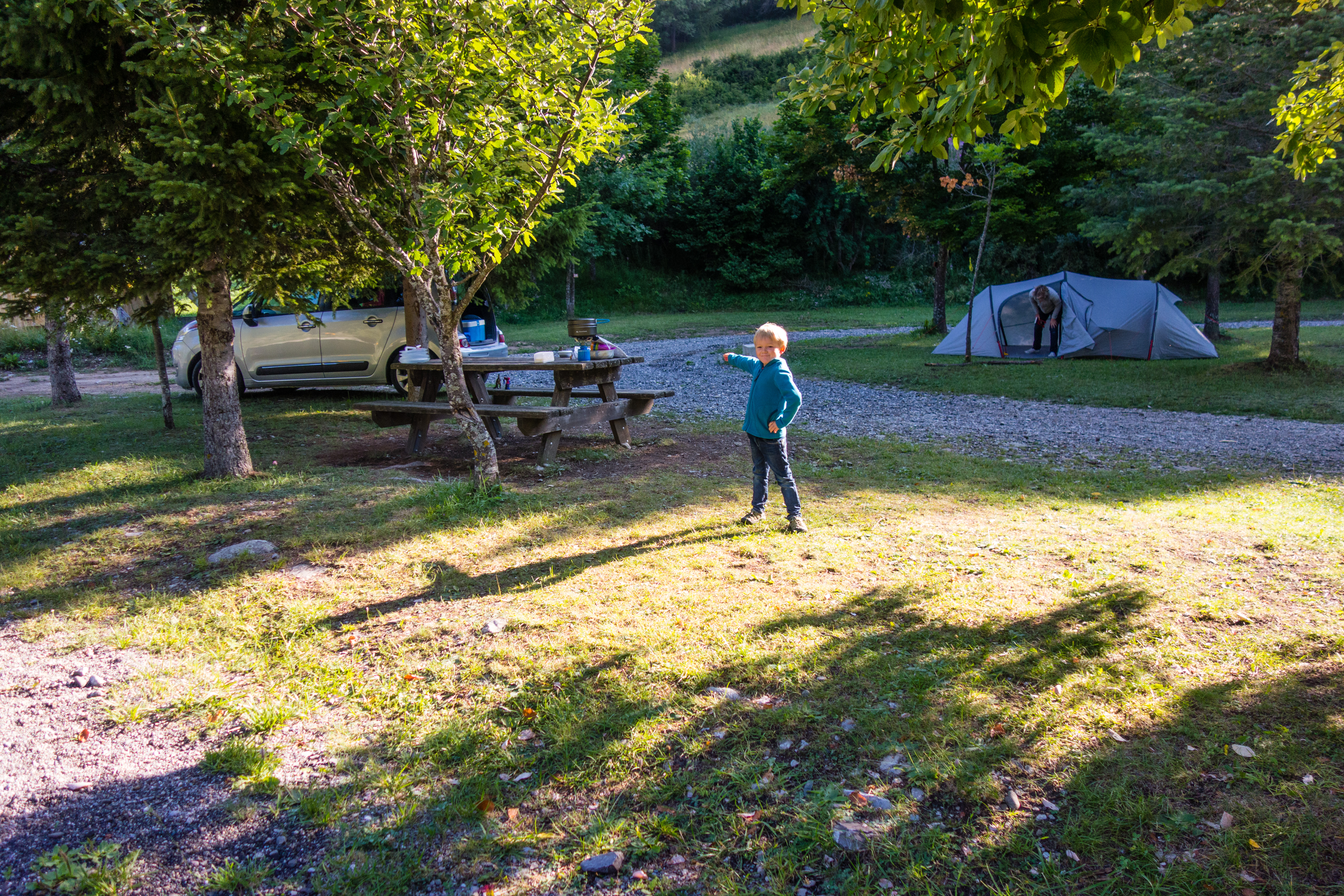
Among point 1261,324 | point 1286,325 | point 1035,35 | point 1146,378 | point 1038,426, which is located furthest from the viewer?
point 1261,324

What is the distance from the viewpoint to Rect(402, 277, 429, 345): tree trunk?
36.8ft

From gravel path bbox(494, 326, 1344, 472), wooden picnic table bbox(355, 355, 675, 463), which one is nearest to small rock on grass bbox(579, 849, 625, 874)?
wooden picnic table bbox(355, 355, 675, 463)

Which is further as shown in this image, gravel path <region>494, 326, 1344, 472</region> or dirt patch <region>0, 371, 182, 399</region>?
dirt patch <region>0, 371, 182, 399</region>

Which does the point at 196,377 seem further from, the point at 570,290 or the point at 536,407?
the point at 570,290

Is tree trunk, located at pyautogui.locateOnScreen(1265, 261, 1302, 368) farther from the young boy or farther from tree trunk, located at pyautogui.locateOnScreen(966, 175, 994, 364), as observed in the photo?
the young boy

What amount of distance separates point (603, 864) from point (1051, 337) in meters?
16.6

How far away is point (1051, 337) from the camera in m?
16.5

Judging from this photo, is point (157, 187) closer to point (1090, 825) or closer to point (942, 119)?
point (942, 119)

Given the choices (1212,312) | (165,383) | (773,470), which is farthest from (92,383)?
(1212,312)

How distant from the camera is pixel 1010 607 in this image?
13.3ft

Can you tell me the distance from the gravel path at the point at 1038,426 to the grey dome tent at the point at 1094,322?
521 centimetres

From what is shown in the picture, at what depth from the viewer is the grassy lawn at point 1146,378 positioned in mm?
10852

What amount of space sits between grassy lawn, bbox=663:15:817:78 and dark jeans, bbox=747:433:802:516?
→ 63.5 meters

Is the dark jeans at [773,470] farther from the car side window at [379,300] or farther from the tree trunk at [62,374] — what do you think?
the tree trunk at [62,374]
